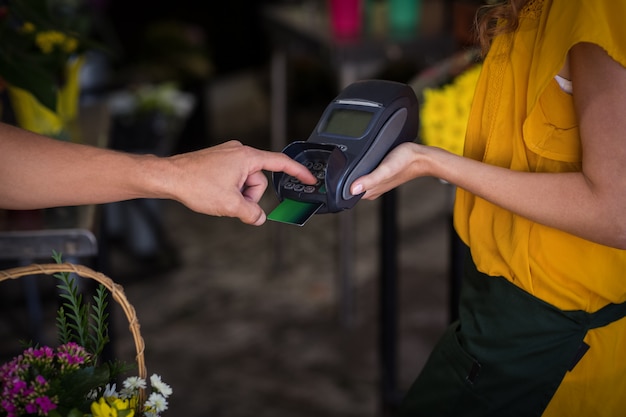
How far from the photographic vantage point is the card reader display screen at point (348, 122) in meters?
1.18

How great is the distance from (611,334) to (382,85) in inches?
19.1

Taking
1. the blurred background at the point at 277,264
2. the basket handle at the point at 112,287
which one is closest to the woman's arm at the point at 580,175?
the basket handle at the point at 112,287

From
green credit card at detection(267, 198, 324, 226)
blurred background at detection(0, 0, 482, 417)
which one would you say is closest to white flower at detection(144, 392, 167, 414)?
green credit card at detection(267, 198, 324, 226)

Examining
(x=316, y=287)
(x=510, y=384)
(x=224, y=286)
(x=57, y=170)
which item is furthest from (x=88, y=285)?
(x=510, y=384)

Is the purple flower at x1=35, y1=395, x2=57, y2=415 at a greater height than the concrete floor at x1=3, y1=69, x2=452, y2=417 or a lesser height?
greater

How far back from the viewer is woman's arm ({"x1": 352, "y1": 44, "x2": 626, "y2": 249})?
1038mm

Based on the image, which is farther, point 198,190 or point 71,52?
point 71,52

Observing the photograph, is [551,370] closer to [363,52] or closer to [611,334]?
[611,334]

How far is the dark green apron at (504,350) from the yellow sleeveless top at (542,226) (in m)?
0.02

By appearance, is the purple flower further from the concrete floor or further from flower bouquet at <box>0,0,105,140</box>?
the concrete floor

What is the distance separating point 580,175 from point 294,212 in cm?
38

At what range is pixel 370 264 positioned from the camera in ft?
12.6

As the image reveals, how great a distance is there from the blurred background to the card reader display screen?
0.85 m

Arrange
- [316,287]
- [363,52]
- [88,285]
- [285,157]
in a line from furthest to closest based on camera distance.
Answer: [316,287], [88,285], [363,52], [285,157]
